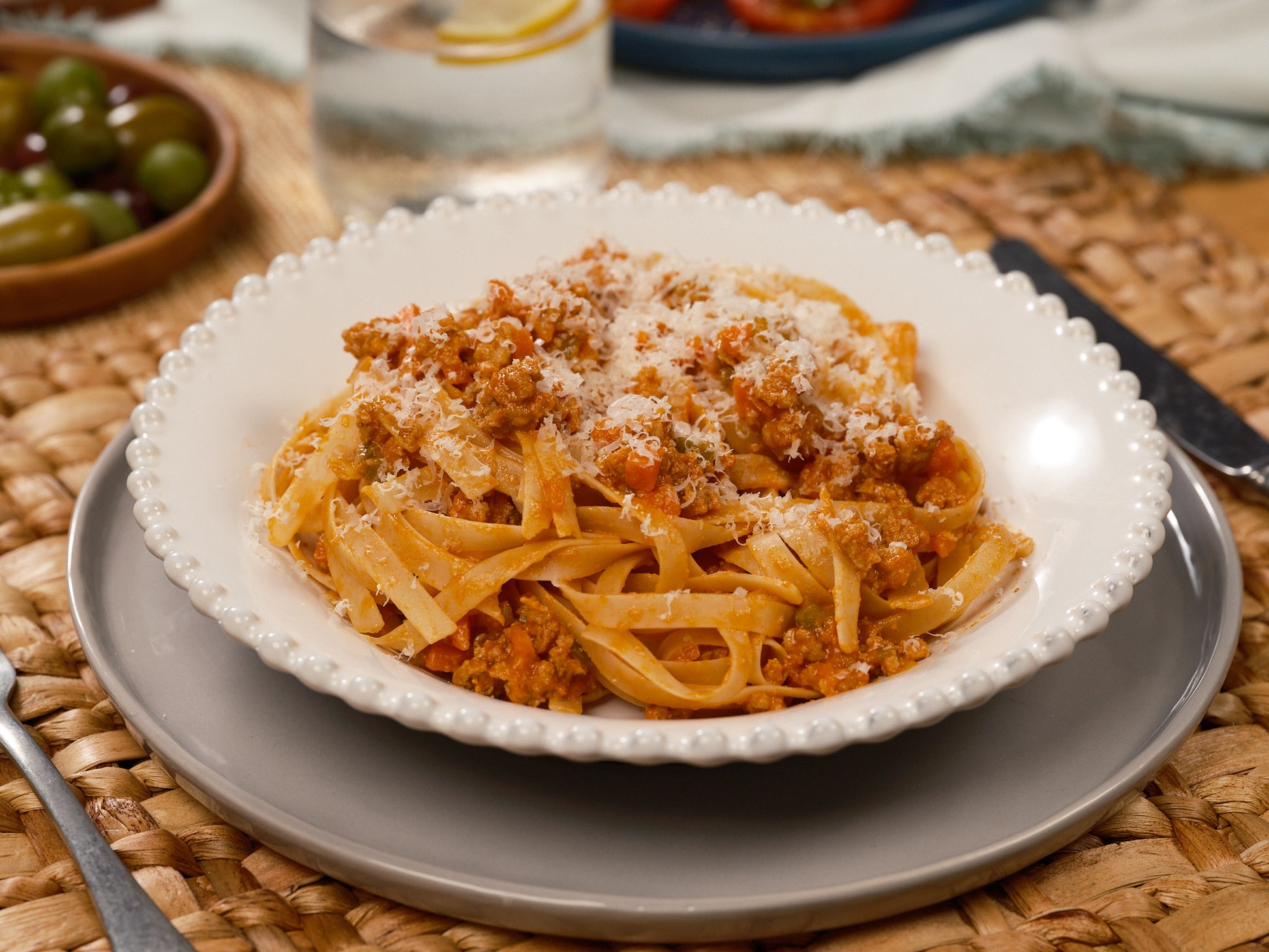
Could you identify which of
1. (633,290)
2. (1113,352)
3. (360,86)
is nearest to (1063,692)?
(1113,352)

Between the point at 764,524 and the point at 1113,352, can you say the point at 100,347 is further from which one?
the point at 1113,352

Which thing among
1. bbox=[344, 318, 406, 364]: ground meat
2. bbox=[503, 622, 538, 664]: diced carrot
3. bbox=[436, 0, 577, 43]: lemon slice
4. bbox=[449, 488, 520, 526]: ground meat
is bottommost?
bbox=[503, 622, 538, 664]: diced carrot

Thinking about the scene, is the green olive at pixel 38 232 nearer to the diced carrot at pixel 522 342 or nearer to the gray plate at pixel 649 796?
the gray plate at pixel 649 796

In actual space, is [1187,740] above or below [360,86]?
below

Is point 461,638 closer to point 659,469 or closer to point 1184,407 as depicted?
point 659,469

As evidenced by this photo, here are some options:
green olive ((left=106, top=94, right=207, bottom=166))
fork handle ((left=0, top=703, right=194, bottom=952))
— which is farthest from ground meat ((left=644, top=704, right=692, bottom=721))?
green olive ((left=106, top=94, right=207, bottom=166))

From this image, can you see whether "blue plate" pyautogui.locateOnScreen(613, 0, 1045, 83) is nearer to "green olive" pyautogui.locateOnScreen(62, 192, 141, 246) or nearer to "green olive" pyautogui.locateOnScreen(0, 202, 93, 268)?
"green olive" pyautogui.locateOnScreen(62, 192, 141, 246)
